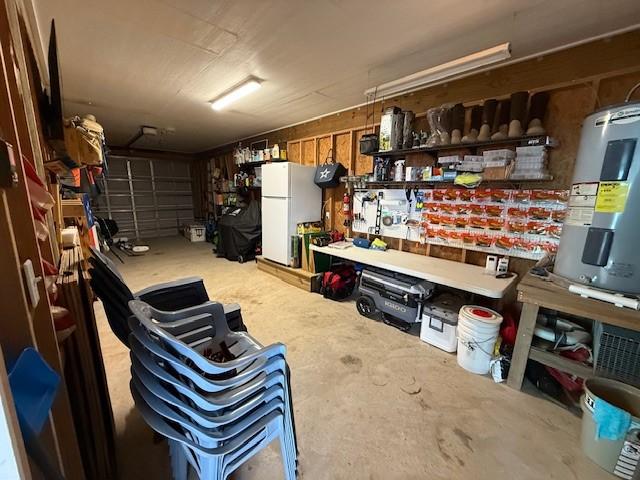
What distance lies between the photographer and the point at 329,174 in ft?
12.8

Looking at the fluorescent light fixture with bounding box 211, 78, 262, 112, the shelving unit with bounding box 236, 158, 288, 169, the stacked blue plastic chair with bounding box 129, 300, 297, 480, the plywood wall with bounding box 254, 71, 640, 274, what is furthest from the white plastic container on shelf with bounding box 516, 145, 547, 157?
the shelving unit with bounding box 236, 158, 288, 169

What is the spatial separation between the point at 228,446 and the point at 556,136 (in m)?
3.26

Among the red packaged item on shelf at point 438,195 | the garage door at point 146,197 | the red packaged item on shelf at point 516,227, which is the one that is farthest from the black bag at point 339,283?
the garage door at point 146,197

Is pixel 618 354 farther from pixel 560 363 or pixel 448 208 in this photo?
pixel 448 208

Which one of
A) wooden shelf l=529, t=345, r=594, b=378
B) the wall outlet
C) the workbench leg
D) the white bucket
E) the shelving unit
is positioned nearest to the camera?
the wall outlet

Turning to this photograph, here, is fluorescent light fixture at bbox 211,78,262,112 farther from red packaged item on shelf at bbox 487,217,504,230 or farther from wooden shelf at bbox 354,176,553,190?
red packaged item on shelf at bbox 487,217,504,230

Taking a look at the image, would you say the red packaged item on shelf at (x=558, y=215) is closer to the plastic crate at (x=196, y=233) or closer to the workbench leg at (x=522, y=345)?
the workbench leg at (x=522, y=345)

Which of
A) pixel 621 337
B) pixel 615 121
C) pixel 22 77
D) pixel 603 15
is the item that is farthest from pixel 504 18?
pixel 22 77

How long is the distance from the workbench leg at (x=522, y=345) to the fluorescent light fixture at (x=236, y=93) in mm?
3406

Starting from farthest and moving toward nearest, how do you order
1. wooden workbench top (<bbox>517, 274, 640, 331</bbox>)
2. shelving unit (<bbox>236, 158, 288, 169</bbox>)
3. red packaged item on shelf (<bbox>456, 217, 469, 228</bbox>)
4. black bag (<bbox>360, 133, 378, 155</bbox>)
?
shelving unit (<bbox>236, 158, 288, 169</bbox>)
black bag (<bbox>360, 133, 378, 155</bbox>)
red packaged item on shelf (<bbox>456, 217, 469, 228</bbox>)
wooden workbench top (<bbox>517, 274, 640, 331</bbox>)

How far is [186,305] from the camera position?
187cm

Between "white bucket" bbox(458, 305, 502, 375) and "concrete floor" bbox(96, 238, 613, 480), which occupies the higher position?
"white bucket" bbox(458, 305, 502, 375)

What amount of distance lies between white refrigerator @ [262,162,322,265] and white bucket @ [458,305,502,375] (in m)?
2.68

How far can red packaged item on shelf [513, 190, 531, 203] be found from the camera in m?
2.40
